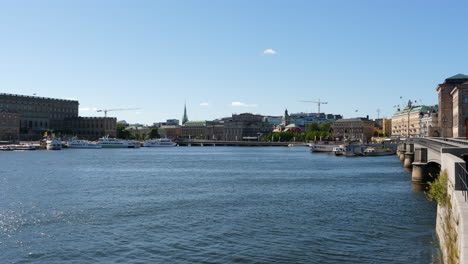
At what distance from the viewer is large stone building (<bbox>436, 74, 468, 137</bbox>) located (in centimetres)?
12175

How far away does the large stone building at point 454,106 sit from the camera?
12175cm

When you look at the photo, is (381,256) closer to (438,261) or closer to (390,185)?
(438,261)

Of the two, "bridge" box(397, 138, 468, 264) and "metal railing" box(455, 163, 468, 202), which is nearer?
"bridge" box(397, 138, 468, 264)

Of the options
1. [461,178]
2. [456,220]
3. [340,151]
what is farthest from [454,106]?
[456,220]

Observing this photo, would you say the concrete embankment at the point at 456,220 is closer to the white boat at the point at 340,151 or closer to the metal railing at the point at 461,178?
the metal railing at the point at 461,178

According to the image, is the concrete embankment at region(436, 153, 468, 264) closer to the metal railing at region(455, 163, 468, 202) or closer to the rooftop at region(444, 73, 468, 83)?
the metal railing at region(455, 163, 468, 202)

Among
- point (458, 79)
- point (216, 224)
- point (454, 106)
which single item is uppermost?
point (458, 79)

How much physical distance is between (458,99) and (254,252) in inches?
4318

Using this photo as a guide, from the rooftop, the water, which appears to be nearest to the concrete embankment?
the water

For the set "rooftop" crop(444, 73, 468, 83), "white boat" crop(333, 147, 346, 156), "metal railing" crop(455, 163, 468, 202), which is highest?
"rooftop" crop(444, 73, 468, 83)

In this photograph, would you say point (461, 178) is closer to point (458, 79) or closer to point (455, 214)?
point (455, 214)

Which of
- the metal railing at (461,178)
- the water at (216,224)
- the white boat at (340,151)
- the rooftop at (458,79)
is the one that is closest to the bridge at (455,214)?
the metal railing at (461,178)

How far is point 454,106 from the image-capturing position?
133625 millimetres

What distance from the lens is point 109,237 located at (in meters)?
29.8
